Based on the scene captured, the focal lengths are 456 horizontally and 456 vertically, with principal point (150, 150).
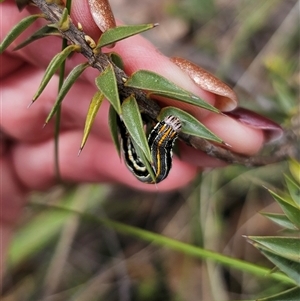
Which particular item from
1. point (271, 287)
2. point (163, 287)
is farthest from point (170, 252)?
point (271, 287)

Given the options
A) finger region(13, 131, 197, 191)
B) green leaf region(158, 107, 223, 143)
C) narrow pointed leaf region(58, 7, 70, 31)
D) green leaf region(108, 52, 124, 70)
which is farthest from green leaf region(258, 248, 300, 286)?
finger region(13, 131, 197, 191)

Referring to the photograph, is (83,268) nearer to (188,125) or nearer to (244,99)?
(244,99)

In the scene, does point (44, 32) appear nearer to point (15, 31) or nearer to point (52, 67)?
point (15, 31)

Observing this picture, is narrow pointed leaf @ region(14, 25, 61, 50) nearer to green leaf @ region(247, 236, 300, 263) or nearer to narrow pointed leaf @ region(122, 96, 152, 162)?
narrow pointed leaf @ region(122, 96, 152, 162)

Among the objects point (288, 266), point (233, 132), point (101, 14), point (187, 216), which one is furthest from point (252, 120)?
point (187, 216)

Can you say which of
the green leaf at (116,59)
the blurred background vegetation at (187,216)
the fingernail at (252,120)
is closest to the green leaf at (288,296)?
the fingernail at (252,120)

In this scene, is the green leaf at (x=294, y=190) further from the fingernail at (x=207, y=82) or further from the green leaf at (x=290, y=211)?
the fingernail at (x=207, y=82)
